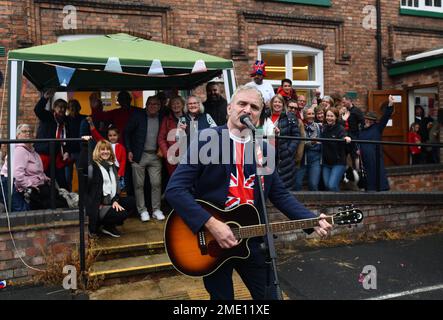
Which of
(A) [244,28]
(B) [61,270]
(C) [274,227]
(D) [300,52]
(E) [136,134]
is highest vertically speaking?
(A) [244,28]

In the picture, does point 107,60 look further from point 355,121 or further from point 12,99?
point 355,121

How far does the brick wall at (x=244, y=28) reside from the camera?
24.3 ft

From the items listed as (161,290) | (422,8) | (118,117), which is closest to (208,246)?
(161,290)

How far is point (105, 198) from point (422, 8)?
1023 cm

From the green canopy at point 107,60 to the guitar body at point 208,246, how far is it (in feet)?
10.5

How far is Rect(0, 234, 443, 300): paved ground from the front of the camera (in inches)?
165

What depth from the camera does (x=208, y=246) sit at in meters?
2.58

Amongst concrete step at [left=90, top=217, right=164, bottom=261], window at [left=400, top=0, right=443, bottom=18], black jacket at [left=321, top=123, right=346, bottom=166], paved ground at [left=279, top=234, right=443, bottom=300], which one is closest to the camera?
paved ground at [left=279, top=234, right=443, bottom=300]

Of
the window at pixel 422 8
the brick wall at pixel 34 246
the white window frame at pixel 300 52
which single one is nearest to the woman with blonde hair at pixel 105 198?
the brick wall at pixel 34 246

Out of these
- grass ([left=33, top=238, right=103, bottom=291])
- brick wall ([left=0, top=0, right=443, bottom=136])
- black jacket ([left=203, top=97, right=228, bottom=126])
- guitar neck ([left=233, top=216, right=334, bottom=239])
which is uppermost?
brick wall ([left=0, top=0, right=443, bottom=136])

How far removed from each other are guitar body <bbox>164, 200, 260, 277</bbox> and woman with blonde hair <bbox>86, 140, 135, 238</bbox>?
240cm

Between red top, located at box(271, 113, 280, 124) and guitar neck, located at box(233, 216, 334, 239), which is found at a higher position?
red top, located at box(271, 113, 280, 124)

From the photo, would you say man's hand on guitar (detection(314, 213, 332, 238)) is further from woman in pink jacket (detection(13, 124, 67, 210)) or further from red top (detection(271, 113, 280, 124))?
woman in pink jacket (detection(13, 124, 67, 210))

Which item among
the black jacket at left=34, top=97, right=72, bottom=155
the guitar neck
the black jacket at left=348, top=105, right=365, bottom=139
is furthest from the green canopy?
the guitar neck
